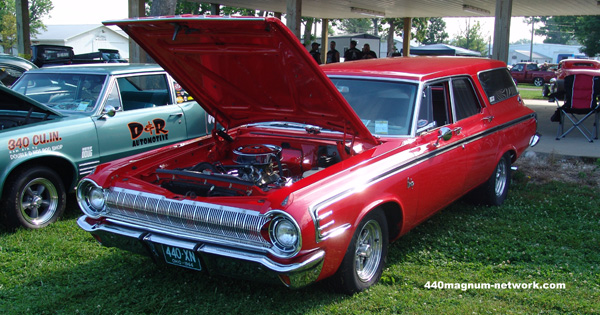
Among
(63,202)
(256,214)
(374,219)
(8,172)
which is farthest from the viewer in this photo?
(63,202)

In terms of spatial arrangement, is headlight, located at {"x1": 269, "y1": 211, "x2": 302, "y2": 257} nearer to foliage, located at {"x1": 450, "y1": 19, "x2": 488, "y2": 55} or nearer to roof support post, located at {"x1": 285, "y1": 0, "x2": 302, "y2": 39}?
roof support post, located at {"x1": 285, "y1": 0, "x2": 302, "y2": 39}

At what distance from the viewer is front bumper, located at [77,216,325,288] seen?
10.2 ft

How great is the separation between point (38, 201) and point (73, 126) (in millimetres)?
845

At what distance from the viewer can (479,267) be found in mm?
4266

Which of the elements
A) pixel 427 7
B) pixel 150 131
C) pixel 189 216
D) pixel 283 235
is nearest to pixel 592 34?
pixel 427 7

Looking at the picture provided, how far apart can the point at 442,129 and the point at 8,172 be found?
4.00 metres

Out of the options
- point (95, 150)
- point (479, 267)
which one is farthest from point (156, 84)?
point (479, 267)

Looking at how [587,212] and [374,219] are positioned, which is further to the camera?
[587,212]

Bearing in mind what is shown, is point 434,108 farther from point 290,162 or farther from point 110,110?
point 110,110

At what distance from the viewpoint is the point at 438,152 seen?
14.7 feet

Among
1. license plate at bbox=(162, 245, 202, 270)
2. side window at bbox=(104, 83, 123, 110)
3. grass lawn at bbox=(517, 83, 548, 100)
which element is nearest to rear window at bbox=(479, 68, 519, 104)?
license plate at bbox=(162, 245, 202, 270)

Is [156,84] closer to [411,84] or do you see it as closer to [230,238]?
[411,84]

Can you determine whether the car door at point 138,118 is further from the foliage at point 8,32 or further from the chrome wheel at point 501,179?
the foliage at point 8,32

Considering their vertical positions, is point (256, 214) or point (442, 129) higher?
point (442, 129)
